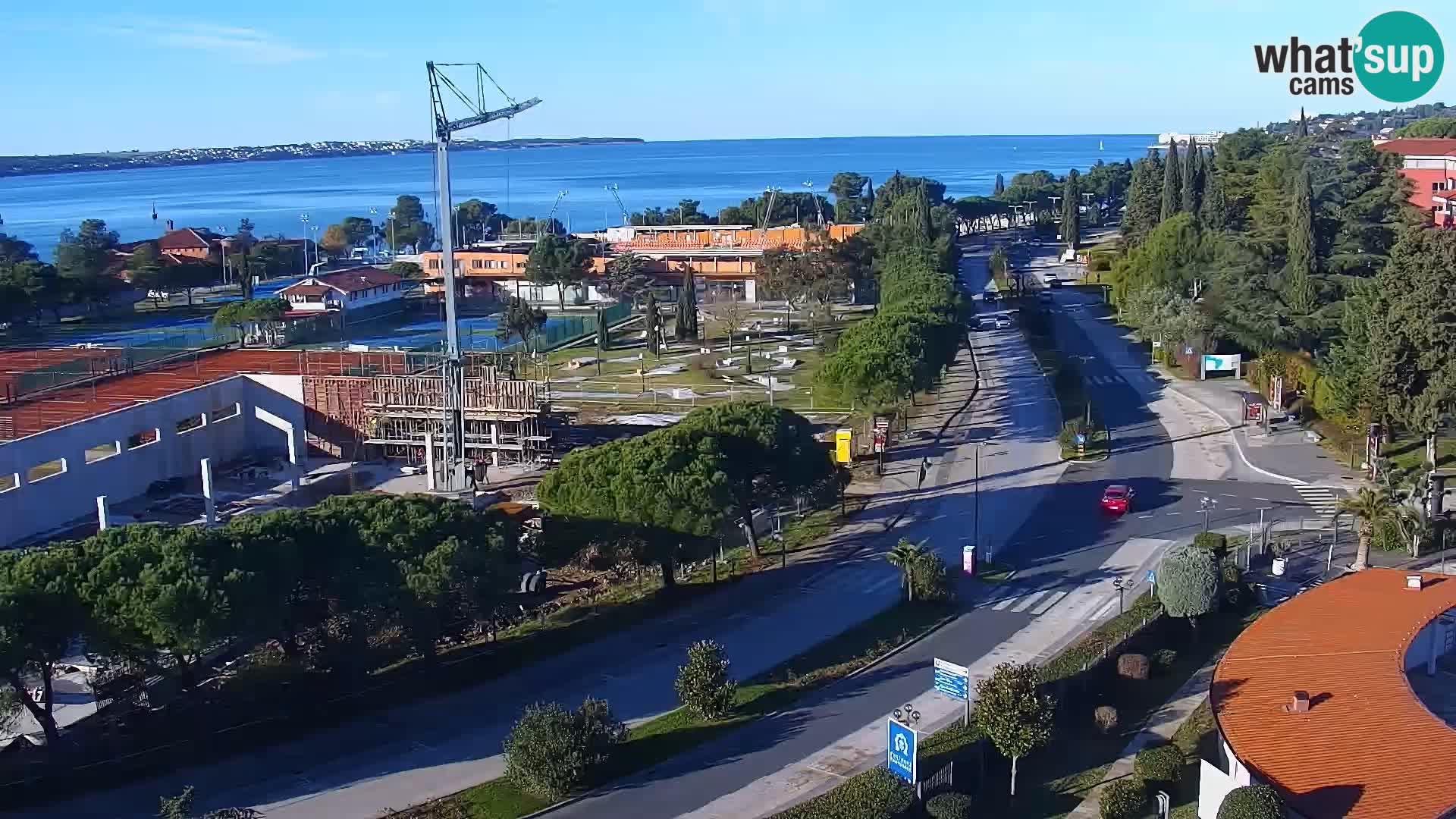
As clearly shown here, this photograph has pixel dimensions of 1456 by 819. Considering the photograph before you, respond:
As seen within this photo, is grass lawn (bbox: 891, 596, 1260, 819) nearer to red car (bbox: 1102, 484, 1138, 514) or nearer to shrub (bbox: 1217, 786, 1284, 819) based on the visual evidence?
shrub (bbox: 1217, 786, 1284, 819)

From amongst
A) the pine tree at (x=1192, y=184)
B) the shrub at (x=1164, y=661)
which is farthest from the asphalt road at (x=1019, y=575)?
the pine tree at (x=1192, y=184)

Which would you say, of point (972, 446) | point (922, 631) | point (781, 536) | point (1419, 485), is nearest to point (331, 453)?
point (781, 536)

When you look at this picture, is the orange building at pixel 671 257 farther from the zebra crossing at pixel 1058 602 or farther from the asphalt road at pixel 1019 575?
the zebra crossing at pixel 1058 602

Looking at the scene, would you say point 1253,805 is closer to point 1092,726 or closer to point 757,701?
point 1092,726

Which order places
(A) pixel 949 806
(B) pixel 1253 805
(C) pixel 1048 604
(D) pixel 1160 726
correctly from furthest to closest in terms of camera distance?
(C) pixel 1048 604 → (D) pixel 1160 726 → (A) pixel 949 806 → (B) pixel 1253 805

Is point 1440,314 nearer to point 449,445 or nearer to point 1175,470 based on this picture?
point 1175,470

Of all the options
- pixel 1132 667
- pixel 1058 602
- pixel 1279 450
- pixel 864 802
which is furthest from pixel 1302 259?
pixel 864 802
